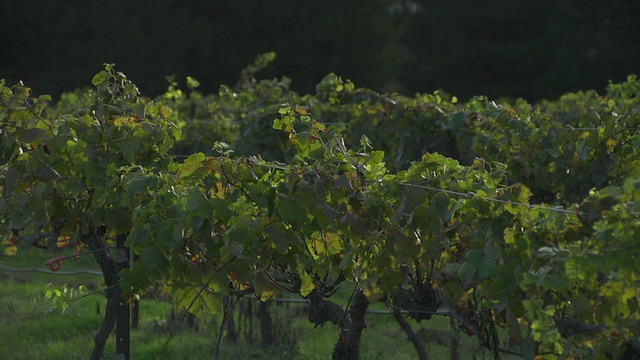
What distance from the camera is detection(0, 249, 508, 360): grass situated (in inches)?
283

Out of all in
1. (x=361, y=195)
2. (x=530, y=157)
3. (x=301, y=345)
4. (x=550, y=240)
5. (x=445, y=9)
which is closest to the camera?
(x=550, y=240)

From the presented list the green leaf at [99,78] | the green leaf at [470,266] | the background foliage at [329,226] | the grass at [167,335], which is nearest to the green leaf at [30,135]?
the background foliage at [329,226]

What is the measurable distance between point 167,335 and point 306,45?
20.3m

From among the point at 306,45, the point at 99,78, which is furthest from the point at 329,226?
the point at 306,45

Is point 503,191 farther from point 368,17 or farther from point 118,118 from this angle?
point 368,17

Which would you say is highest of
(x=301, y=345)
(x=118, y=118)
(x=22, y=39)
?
(x=22, y=39)

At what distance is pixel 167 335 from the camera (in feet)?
25.4

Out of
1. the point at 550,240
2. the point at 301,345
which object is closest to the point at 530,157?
the point at 301,345

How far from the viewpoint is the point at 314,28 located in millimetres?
27844

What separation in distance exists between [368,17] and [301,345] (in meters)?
21.8

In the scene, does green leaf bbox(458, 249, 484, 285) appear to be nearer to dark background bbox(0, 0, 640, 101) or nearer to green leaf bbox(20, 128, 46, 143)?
green leaf bbox(20, 128, 46, 143)

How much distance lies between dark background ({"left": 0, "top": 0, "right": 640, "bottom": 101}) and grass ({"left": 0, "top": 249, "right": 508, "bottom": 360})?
18153 millimetres

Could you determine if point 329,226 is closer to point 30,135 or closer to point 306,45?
point 30,135

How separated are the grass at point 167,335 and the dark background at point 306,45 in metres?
18.2
